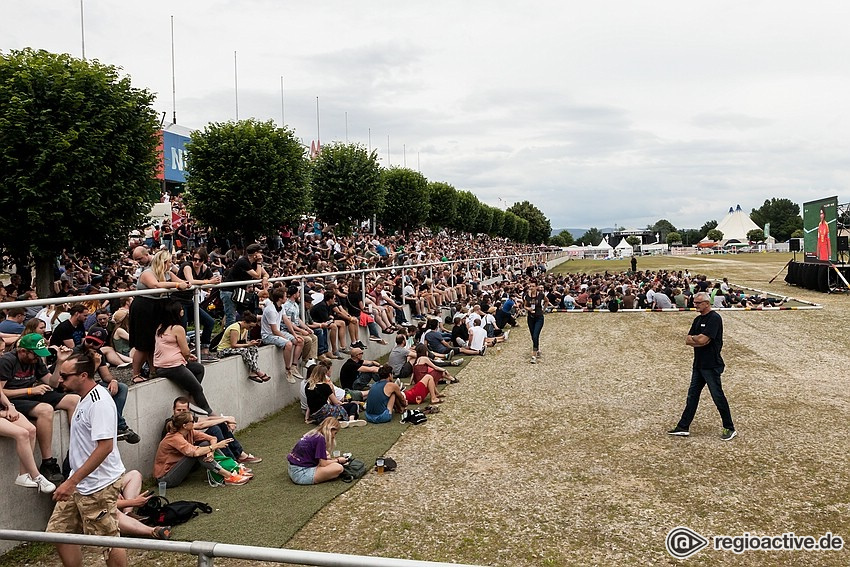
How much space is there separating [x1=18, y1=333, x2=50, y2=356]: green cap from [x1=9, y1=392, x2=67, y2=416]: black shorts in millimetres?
412

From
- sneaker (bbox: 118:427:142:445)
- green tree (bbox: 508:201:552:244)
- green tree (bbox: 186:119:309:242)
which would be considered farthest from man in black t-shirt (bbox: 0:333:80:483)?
green tree (bbox: 508:201:552:244)

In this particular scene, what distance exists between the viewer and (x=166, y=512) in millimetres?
6391

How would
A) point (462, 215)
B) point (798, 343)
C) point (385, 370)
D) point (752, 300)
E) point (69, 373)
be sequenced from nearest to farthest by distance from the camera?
point (69, 373)
point (385, 370)
point (798, 343)
point (752, 300)
point (462, 215)

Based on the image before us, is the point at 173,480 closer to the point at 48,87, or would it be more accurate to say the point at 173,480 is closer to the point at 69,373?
the point at 69,373

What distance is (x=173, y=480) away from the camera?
24.7ft

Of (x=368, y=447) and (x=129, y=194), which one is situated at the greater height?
(x=129, y=194)

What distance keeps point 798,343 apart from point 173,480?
16559 millimetres

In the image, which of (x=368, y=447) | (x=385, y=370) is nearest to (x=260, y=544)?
(x=368, y=447)

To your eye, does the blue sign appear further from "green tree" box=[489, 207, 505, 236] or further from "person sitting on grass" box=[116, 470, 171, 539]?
"green tree" box=[489, 207, 505, 236]

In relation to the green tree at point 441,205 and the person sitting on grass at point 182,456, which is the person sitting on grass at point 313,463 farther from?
the green tree at point 441,205

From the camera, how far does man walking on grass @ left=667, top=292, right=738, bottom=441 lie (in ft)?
28.9

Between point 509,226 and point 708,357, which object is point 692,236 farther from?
point 708,357

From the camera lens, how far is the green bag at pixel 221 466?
761 cm

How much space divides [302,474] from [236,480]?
0.83 m
